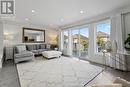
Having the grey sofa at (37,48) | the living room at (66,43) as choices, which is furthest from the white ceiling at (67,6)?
the grey sofa at (37,48)

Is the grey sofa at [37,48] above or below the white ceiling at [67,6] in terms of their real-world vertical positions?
below

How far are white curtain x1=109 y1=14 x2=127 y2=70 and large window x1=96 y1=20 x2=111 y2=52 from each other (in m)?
0.68

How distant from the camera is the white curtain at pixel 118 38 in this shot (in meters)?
4.11

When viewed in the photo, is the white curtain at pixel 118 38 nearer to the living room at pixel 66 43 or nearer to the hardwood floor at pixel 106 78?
the living room at pixel 66 43

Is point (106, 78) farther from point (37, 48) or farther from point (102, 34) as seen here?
point (37, 48)

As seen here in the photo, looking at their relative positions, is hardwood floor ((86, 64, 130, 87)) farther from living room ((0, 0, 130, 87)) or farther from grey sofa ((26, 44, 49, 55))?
grey sofa ((26, 44, 49, 55))

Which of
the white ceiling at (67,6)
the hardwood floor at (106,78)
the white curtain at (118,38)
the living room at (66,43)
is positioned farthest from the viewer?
the white curtain at (118,38)

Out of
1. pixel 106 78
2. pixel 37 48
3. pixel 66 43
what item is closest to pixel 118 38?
pixel 106 78

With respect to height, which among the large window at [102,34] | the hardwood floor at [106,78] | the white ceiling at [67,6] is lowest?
the hardwood floor at [106,78]

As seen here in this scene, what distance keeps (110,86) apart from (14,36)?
23.7ft

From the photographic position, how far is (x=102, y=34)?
552 cm

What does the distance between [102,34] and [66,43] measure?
3660 millimetres

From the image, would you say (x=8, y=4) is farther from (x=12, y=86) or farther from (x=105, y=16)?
(x=105, y=16)

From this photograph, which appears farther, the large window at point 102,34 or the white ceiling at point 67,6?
the large window at point 102,34
